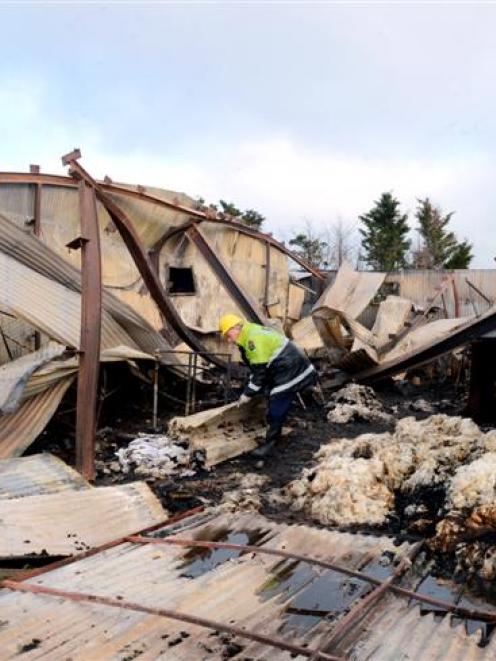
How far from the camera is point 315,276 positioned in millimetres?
15336

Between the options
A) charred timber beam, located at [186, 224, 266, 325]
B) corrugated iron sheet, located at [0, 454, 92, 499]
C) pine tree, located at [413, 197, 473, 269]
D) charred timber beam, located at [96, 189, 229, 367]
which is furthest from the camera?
pine tree, located at [413, 197, 473, 269]

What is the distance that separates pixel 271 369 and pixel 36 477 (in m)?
2.71

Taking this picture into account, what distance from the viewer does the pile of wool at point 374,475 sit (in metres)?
4.75

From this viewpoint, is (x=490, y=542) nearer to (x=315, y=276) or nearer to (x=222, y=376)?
(x=222, y=376)

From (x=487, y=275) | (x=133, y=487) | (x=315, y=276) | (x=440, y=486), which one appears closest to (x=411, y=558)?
(x=440, y=486)

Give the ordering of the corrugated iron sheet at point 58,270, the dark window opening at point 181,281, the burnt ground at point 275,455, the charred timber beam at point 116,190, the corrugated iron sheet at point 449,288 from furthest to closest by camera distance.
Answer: the corrugated iron sheet at point 449,288, the dark window opening at point 181,281, the charred timber beam at point 116,190, the corrugated iron sheet at point 58,270, the burnt ground at point 275,455

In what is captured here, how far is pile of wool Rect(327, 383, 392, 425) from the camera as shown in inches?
326

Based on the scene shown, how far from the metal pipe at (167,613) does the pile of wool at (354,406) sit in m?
5.42

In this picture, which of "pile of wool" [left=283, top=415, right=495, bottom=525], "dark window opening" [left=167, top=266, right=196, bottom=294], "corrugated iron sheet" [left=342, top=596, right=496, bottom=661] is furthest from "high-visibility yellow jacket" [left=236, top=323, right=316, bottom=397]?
"dark window opening" [left=167, top=266, right=196, bottom=294]

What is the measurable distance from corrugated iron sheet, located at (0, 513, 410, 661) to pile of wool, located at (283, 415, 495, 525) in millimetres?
576

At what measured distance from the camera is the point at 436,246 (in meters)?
33.1

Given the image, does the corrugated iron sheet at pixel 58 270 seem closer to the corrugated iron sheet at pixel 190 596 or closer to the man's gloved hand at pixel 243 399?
the man's gloved hand at pixel 243 399

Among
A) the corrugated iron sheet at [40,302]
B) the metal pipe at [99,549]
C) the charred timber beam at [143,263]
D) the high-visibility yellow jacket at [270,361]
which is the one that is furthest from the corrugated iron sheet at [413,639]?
the charred timber beam at [143,263]

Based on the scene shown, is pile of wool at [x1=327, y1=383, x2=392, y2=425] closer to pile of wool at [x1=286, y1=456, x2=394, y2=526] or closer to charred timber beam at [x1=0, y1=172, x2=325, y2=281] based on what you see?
pile of wool at [x1=286, y1=456, x2=394, y2=526]
